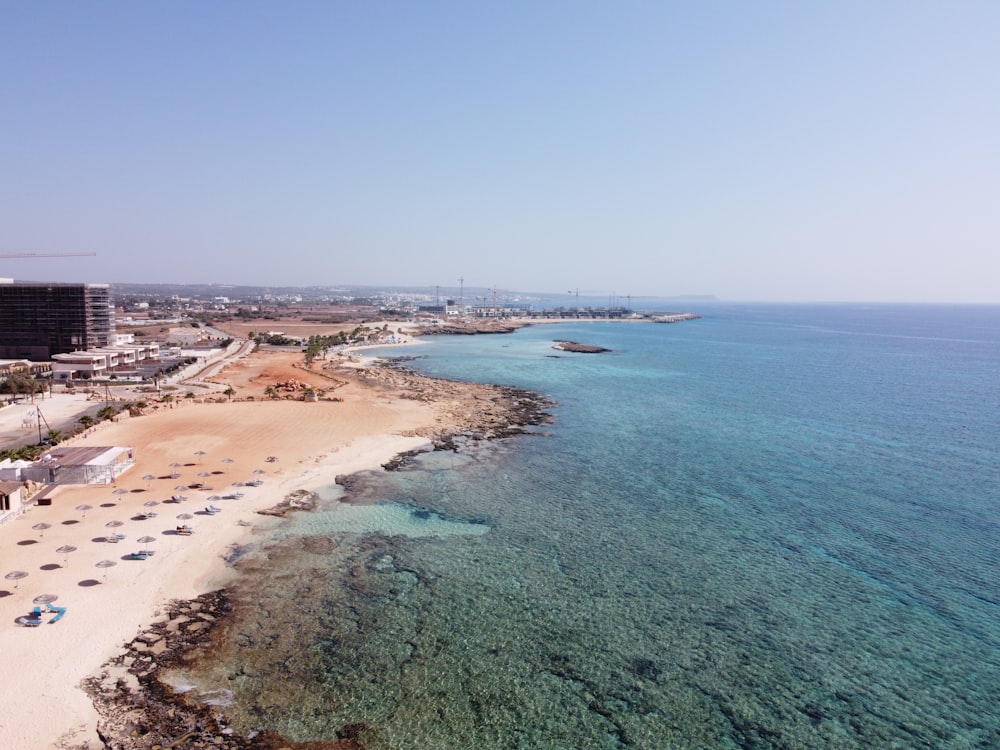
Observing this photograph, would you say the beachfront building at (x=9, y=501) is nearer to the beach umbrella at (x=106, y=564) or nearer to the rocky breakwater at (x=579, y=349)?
the beach umbrella at (x=106, y=564)

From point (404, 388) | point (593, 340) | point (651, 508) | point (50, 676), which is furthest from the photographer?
point (593, 340)

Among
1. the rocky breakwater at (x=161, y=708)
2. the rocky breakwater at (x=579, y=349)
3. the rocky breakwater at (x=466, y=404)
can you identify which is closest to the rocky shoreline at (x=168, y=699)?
the rocky breakwater at (x=161, y=708)

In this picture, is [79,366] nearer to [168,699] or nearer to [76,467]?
[76,467]

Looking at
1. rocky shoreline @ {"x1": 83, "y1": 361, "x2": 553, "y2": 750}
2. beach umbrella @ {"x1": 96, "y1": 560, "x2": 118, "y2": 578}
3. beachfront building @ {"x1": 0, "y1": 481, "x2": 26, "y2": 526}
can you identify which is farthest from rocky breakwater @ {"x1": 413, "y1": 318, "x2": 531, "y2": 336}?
rocky shoreline @ {"x1": 83, "y1": 361, "x2": 553, "y2": 750}

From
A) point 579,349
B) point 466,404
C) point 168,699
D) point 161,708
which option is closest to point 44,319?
point 466,404

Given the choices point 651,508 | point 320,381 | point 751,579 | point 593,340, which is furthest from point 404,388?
point 593,340

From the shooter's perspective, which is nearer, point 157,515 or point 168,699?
point 168,699

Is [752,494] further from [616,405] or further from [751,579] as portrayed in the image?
[616,405]
